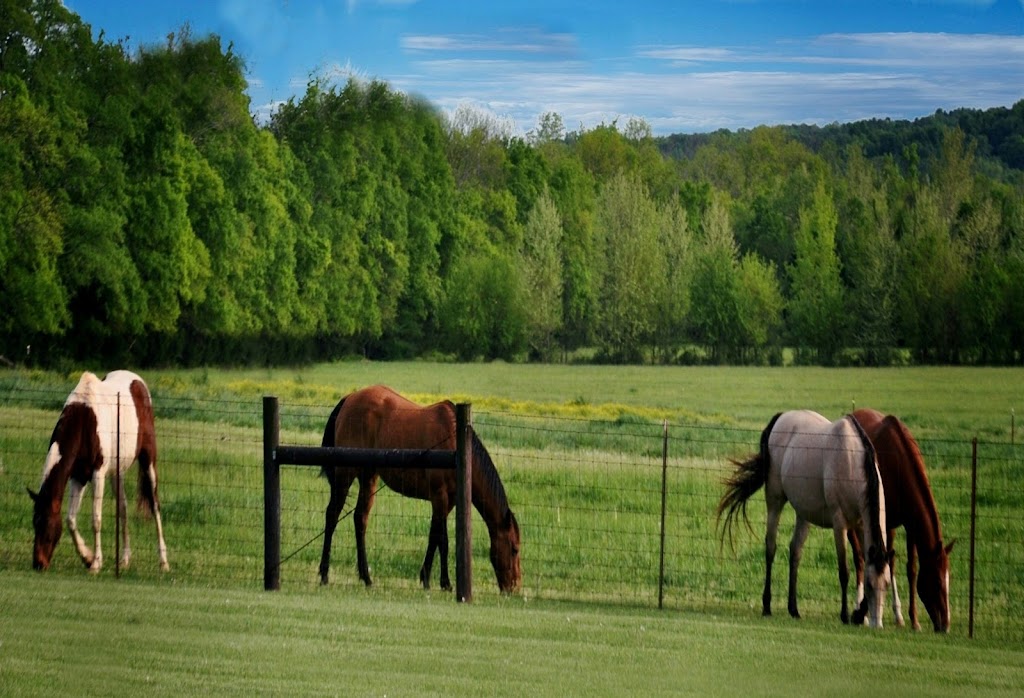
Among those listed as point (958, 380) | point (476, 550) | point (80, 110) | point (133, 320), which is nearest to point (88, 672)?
point (476, 550)

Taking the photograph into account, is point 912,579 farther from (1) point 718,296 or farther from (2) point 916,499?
(1) point 718,296

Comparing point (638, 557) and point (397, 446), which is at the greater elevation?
point (397, 446)

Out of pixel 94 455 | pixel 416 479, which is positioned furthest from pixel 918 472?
pixel 94 455

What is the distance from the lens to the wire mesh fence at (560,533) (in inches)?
354

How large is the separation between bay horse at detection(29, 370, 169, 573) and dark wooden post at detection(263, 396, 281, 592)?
4.36ft

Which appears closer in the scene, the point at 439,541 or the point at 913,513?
the point at 913,513

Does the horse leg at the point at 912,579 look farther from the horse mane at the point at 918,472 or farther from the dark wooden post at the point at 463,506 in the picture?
the dark wooden post at the point at 463,506

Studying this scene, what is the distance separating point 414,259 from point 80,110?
5.11 metres

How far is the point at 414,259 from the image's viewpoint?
68.5ft

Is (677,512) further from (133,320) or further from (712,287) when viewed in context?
(712,287)

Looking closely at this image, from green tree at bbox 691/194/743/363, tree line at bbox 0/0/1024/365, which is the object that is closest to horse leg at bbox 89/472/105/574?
tree line at bbox 0/0/1024/365

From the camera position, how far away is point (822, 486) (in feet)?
27.2

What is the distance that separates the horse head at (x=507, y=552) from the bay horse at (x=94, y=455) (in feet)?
6.79

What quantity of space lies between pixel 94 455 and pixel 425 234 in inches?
502
